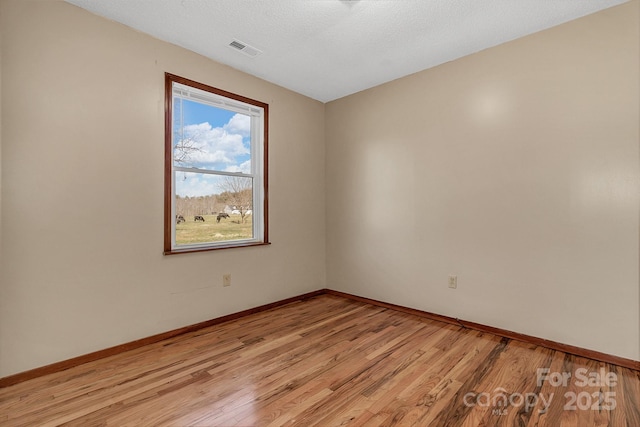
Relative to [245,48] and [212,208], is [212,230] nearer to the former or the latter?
[212,208]

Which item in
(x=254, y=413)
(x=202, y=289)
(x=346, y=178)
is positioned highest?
(x=346, y=178)

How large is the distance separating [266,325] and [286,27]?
2.66 m

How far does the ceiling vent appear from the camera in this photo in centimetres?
266

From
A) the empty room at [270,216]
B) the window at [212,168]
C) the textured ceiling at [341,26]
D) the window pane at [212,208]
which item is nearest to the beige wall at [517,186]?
the empty room at [270,216]

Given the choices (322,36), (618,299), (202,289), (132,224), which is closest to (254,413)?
(202,289)

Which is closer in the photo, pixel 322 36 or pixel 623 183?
pixel 623 183

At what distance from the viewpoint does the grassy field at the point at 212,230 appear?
286 cm

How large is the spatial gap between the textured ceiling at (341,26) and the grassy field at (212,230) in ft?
5.22

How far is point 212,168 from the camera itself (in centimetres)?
306

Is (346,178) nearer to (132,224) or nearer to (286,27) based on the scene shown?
(286,27)

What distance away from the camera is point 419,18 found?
7.58 feet

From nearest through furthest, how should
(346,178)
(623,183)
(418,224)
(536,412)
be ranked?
1. (536,412)
2. (623,183)
3. (418,224)
4. (346,178)

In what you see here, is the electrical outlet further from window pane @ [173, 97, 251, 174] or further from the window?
window pane @ [173, 97, 251, 174]

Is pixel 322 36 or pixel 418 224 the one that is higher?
pixel 322 36
